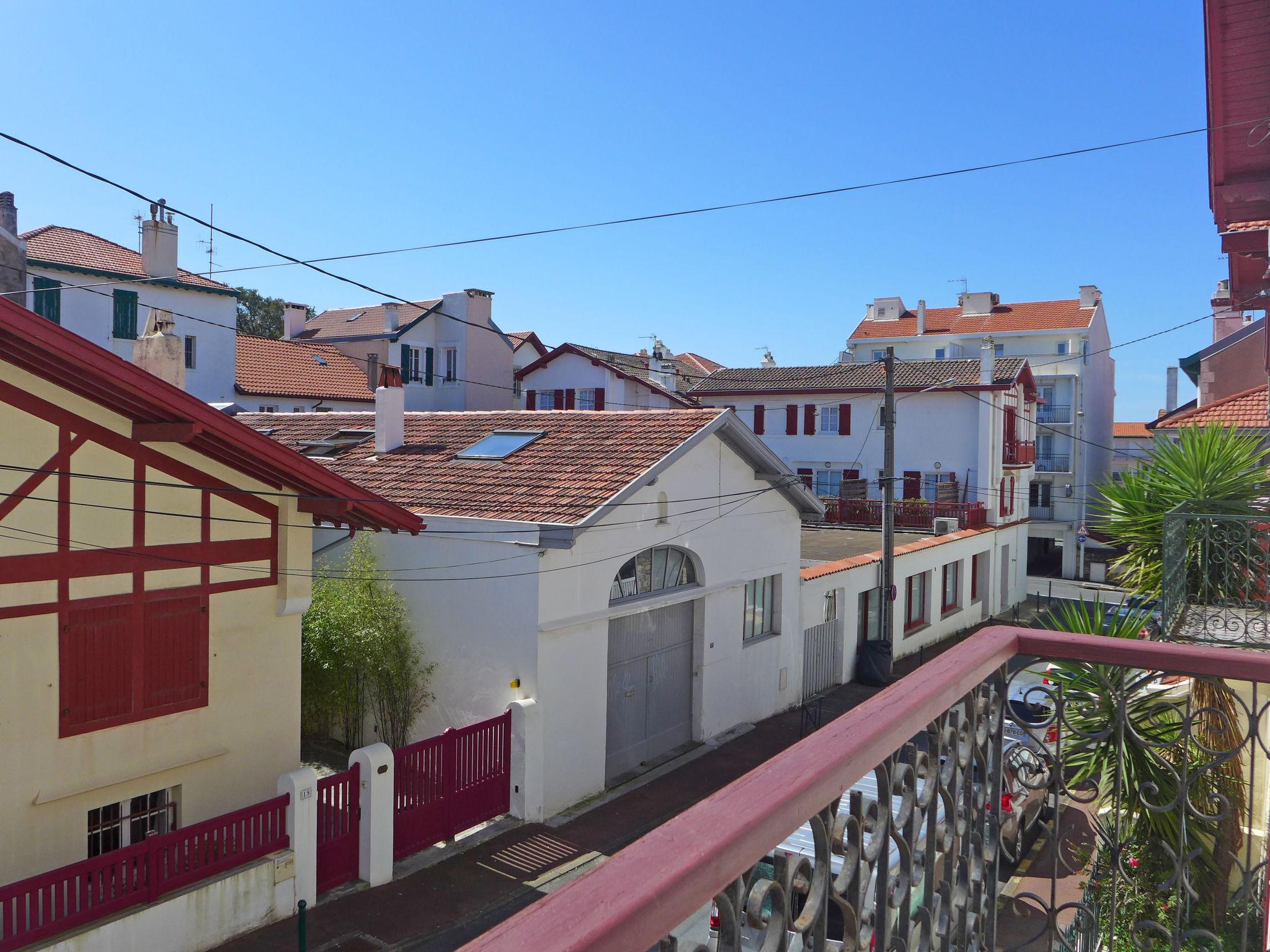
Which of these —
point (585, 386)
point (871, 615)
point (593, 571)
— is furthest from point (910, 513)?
point (593, 571)

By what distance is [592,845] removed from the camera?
40.6 feet

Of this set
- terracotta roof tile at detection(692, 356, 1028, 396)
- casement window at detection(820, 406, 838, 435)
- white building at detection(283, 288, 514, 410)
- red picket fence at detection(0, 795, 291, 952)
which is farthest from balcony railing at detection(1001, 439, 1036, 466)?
red picket fence at detection(0, 795, 291, 952)

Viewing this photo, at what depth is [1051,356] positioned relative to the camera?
4766 centimetres

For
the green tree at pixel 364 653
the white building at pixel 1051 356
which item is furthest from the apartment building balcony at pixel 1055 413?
the green tree at pixel 364 653

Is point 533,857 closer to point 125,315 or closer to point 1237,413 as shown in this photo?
point 1237,413

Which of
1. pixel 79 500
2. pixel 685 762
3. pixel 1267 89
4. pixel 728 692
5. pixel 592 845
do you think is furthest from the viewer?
pixel 728 692

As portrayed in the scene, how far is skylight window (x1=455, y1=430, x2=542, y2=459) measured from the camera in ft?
53.6

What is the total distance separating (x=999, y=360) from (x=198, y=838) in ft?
104

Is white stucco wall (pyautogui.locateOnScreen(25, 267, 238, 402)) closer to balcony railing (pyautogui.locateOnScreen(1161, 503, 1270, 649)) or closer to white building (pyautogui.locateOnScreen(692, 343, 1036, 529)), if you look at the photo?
white building (pyautogui.locateOnScreen(692, 343, 1036, 529))

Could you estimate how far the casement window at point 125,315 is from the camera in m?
27.6

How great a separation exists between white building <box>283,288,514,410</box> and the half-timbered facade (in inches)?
1025

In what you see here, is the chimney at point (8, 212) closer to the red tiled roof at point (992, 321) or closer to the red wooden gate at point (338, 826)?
the red wooden gate at point (338, 826)

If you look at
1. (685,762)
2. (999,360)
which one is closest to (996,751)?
(685,762)

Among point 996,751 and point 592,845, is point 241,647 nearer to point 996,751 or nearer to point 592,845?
point 592,845
